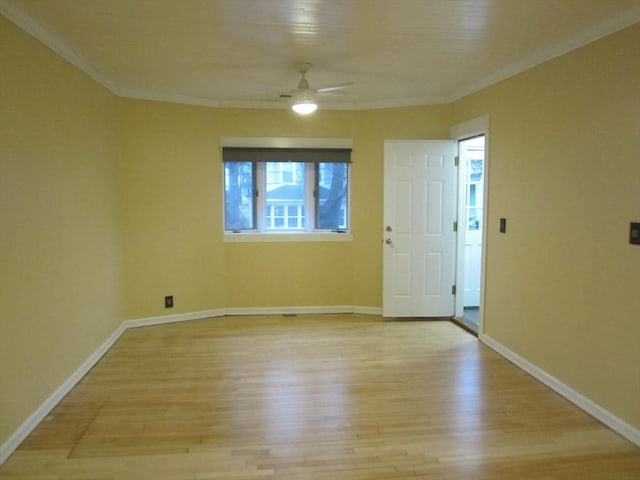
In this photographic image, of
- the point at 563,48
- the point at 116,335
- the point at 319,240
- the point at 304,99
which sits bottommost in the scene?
the point at 116,335

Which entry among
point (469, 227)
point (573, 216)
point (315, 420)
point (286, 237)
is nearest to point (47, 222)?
point (315, 420)

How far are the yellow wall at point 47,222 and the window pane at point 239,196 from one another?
53.7 inches

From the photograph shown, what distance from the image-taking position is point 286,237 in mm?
5000

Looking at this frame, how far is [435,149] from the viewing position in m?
4.61

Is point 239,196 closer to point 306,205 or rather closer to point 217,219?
point 217,219

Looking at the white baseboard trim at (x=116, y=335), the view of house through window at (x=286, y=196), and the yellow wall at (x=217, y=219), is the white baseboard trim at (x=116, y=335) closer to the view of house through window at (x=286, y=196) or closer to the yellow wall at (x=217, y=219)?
the yellow wall at (x=217, y=219)

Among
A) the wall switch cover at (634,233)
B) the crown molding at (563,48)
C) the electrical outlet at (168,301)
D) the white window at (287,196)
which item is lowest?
the electrical outlet at (168,301)

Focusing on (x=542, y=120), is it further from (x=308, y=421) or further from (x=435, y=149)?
(x=308, y=421)

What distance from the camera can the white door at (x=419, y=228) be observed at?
15.2ft

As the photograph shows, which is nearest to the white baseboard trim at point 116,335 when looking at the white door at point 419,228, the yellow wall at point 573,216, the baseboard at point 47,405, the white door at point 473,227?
the baseboard at point 47,405

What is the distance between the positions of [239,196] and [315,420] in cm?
296

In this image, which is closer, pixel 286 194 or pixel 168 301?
pixel 168 301

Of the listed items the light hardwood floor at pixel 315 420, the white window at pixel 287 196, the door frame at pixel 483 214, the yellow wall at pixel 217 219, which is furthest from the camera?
the white window at pixel 287 196

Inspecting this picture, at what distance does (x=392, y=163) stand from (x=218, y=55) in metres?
2.13
